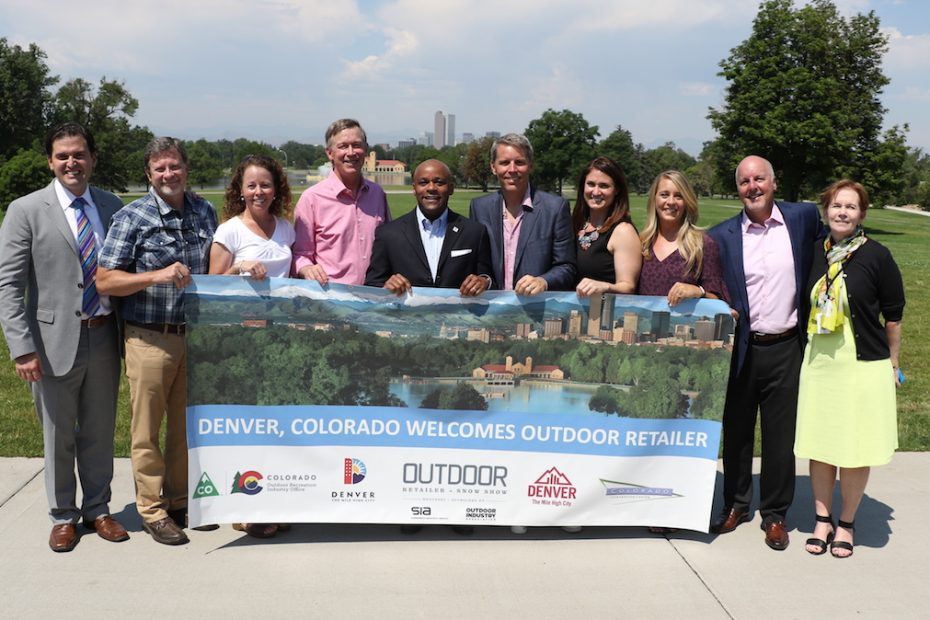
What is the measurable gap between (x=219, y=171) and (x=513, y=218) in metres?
108

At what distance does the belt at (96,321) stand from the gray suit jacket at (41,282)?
0.06m

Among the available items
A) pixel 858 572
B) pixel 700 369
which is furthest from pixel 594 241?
pixel 858 572

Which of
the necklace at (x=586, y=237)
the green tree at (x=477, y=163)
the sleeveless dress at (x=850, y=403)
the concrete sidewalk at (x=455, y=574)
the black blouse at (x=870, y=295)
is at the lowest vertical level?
the concrete sidewalk at (x=455, y=574)

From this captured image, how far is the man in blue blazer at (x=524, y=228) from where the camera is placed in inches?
183

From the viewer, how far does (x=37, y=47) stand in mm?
77250

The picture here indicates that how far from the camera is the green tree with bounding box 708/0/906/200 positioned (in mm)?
43844

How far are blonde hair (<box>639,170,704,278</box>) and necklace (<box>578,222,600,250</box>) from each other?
11.5 inches

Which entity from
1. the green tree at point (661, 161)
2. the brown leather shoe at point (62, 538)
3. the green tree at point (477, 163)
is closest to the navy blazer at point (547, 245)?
the brown leather shoe at point (62, 538)

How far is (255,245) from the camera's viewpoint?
4547 mm

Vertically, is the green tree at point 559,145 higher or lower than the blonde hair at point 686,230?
higher

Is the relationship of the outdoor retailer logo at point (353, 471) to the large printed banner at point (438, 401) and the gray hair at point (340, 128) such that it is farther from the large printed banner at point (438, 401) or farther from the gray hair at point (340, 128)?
the gray hair at point (340, 128)

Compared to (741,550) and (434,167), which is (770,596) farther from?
(434,167)

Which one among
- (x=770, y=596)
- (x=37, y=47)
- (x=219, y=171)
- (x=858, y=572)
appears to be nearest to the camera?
(x=770, y=596)

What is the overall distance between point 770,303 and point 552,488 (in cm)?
159
